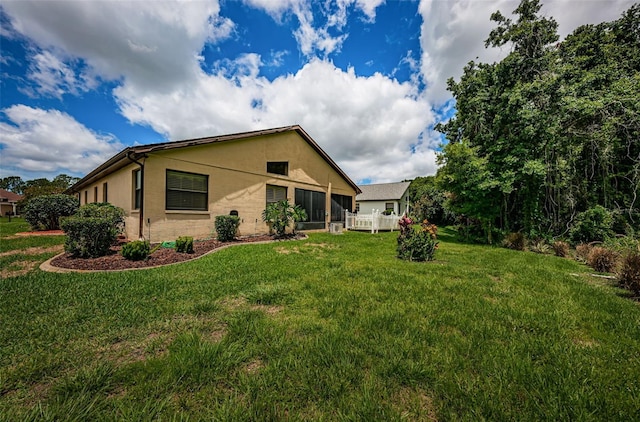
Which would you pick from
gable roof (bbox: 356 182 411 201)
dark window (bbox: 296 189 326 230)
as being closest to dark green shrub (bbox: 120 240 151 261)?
dark window (bbox: 296 189 326 230)

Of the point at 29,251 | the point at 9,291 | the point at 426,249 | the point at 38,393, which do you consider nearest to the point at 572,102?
the point at 426,249

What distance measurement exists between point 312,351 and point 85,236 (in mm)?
6964

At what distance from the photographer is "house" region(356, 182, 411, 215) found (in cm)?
3228

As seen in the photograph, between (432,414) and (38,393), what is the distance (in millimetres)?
2979

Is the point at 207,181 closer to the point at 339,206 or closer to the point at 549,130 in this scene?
the point at 339,206

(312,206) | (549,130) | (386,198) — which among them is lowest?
(312,206)

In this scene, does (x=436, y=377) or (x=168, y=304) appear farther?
(x=168, y=304)

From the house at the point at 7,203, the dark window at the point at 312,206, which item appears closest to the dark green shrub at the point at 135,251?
the dark window at the point at 312,206

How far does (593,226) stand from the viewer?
30.0 feet

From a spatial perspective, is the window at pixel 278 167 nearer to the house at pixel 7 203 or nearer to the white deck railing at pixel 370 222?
the white deck railing at pixel 370 222

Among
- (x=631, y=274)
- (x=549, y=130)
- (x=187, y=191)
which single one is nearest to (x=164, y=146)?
(x=187, y=191)

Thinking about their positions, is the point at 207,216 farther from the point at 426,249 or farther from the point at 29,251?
the point at 426,249

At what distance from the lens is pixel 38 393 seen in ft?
5.83

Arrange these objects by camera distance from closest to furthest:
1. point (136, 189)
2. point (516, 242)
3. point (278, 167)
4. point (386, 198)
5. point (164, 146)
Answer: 1. point (164, 146)
2. point (136, 189)
3. point (516, 242)
4. point (278, 167)
5. point (386, 198)
